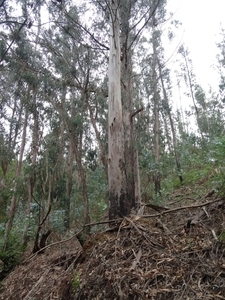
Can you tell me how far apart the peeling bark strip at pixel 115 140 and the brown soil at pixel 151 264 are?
127 cm

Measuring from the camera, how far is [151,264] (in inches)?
105

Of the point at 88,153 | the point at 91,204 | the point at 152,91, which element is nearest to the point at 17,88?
the point at 88,153

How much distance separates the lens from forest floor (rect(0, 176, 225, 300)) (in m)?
2.28

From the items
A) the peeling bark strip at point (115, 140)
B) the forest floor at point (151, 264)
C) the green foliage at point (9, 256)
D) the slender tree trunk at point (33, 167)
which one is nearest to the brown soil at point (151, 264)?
the forest floor at point (151, 264)

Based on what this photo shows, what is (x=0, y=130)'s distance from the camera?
12.2 metres

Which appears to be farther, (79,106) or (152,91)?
(152,91)

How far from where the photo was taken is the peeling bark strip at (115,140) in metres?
5.16

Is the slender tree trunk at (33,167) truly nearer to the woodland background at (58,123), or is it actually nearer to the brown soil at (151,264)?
the woodland background at (58,123)

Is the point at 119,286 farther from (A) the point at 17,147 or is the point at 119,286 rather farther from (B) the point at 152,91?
(B) the point at 152,91

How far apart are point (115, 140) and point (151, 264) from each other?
334 centimetres

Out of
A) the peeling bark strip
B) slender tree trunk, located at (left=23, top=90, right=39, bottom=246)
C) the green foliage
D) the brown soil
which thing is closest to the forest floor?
the brown soil

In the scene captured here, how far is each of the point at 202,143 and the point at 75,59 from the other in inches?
388

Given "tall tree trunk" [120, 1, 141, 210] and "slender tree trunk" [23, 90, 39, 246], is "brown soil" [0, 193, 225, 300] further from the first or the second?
"slender tree trunk" [23, 90, 39, 246]

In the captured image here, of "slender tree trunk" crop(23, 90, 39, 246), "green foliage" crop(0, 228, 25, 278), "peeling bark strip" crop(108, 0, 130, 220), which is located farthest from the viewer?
"slender tree trunk" crop(23, 90, 39, 246)
